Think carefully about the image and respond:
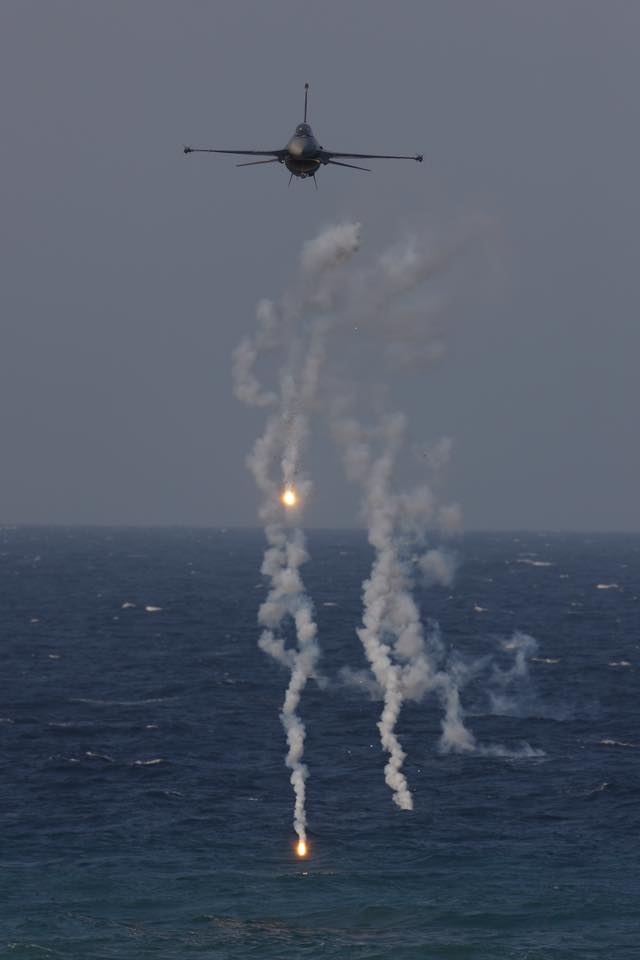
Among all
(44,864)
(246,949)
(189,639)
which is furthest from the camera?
(189,639)

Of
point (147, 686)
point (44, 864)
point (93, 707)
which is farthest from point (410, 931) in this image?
point (147, 686)

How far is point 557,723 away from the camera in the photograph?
116 metres

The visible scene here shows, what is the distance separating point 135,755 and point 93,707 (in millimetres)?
20765

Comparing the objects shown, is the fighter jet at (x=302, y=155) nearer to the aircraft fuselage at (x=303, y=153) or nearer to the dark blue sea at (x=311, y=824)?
the aircraft fuselage at (x=303, y=153)

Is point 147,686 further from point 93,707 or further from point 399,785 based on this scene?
point 399,785

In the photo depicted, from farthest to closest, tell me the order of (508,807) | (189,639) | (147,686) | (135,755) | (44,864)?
(189,639), (147,686), (135,755), (508,807), (44,864)

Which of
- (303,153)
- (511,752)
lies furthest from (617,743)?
(303,153)

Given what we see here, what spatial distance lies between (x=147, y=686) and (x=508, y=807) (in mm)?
54967

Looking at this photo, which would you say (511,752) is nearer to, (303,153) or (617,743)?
(617,743)

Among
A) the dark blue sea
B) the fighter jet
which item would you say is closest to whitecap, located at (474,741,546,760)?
the dark blue sea

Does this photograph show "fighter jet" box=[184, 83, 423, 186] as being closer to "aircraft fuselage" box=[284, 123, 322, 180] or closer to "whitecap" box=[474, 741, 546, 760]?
"aircraft fuselage" box=[284, 123, 322, 180]

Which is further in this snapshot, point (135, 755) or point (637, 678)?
point (637, 678)

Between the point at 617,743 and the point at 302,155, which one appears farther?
the point at 617,743

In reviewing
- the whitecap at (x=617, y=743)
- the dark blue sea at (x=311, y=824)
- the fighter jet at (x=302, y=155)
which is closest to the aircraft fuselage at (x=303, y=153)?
the fighter jet at (x=302, y=155)
